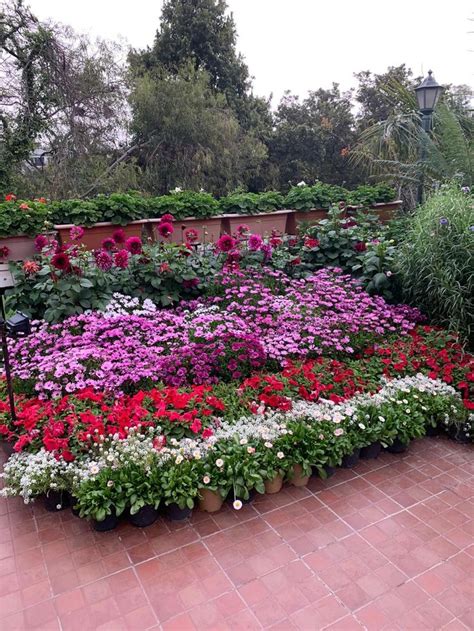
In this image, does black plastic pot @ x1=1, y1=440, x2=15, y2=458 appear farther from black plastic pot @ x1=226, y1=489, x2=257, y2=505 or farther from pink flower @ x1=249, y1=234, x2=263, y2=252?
pink flower @ x1=249, y1=234, x2=263, y2=252

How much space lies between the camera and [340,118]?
14.4m

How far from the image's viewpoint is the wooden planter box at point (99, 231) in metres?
4.22

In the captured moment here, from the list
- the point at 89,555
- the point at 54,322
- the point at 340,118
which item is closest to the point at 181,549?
the point at 89,555

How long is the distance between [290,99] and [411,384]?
14550 mm

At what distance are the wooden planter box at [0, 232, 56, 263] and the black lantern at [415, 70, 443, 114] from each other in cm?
430

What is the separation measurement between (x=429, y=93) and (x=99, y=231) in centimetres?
393

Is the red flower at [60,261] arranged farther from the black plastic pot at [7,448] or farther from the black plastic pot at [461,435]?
the black plastic pot at [461,435]

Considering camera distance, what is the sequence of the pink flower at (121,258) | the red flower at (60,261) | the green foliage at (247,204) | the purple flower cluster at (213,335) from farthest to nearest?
the green foliage at (247,204) < the pink flower at (121,258) < the red flower at (60,261) < the purple flower cluster at (213,335)

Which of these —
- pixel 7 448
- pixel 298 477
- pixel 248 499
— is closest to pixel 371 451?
pixel 298 477

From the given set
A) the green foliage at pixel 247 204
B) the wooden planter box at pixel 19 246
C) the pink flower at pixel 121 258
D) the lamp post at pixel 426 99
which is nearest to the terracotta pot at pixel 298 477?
the pink flower at pixel 121 258

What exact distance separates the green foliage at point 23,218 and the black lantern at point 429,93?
4.24m

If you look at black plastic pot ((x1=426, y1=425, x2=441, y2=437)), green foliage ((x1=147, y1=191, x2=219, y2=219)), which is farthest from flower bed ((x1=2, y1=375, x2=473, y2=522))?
green foliage ((x1=147, y1=191, x2=219, y2=219))

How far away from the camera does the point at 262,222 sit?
5461mm

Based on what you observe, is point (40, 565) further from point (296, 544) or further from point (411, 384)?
point (411, 384)
